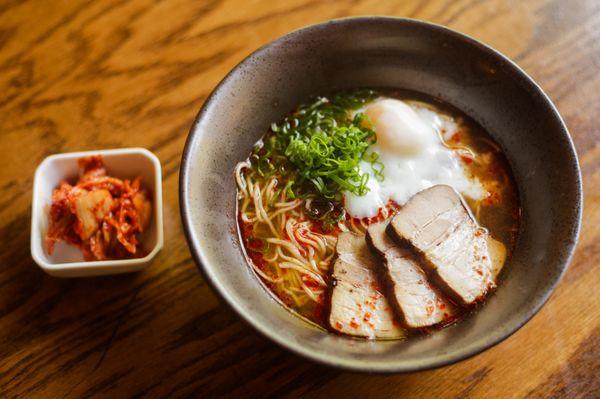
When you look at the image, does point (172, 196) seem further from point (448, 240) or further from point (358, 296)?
point (448, 240)

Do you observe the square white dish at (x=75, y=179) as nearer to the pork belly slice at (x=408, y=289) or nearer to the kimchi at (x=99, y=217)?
the kimchi at (x=99, y=217)

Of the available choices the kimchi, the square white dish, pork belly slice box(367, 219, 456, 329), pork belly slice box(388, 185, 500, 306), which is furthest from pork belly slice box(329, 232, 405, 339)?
the kimchi

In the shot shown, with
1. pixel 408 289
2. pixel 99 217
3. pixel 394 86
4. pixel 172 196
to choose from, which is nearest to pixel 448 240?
pixel 408 289

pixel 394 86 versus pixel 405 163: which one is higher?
pixel 394 86

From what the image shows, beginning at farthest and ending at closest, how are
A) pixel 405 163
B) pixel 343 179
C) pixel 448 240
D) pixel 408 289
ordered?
pixel 405 163
pixel 343 179
pixel 448 240
pixel 408 289

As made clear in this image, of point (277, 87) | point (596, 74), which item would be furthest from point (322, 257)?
point (596, 74)

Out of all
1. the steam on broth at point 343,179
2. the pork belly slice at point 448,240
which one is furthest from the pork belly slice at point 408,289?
the steam on broth at point 343,179

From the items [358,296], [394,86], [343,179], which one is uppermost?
[394,86]
